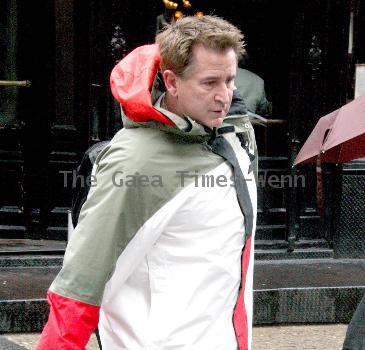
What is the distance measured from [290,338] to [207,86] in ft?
14.6

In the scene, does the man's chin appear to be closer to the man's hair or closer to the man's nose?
the man's nose

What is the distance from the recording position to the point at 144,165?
2.30 m

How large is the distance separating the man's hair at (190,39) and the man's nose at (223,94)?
4.1 inches

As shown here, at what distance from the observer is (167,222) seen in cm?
230

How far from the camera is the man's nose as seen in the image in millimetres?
2336

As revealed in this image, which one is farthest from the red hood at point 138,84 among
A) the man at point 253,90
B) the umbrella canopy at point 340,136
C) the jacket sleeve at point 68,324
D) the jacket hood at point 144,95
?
the man at point 253,90

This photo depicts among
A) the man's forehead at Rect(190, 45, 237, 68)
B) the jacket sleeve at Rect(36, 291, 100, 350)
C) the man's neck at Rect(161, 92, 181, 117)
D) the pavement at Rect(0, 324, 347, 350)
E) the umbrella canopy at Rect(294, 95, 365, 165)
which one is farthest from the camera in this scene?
the pavement at Rect(0, 324, 347, 350)

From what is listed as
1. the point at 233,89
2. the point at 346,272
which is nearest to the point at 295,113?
the point at 346,272

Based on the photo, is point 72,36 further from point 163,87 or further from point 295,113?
point 163,87

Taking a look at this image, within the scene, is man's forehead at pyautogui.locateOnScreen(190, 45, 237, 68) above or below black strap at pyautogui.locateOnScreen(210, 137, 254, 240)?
above

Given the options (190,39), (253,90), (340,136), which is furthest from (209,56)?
(253,90)

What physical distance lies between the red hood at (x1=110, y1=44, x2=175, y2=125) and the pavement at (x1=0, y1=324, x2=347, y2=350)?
3698 millimetres

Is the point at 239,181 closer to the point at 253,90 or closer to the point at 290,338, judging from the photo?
the point at 290,338

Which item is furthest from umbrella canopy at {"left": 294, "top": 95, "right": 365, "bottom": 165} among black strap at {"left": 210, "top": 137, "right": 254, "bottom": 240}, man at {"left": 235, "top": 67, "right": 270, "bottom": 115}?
man at {"left": 235, "top": 67, "right": 270, "bottom": 115}
